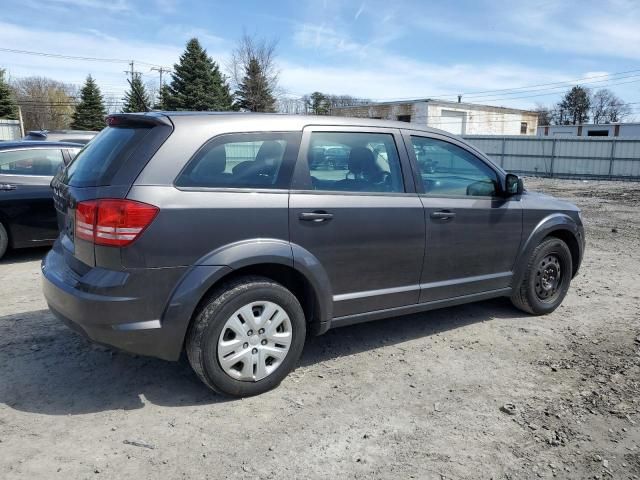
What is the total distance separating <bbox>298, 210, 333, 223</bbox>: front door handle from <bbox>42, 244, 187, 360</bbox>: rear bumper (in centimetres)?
87

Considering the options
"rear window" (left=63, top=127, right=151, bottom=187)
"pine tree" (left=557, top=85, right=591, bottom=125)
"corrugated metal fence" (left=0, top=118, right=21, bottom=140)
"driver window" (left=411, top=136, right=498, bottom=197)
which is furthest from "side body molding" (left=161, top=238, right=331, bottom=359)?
"pine tree" (left=557, top=85, right=591, bottom=125)

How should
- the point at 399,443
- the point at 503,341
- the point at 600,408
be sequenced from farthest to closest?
the point at 503,341, the point at 600,408, the point at 399,443

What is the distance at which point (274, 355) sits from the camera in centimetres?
342

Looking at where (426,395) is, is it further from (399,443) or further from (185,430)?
(185,430)

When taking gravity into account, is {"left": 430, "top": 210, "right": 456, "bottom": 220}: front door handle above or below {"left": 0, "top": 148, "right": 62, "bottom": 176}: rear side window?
below

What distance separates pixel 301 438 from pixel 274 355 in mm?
621

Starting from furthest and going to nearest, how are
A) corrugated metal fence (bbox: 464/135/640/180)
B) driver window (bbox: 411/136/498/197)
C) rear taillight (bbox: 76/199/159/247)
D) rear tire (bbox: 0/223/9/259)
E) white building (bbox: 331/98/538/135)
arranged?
white building (bbox: 331/98/538/135), corrugated metal fence (bbox: 464/135/640/180), rear tire (bbox: 0/223/9/259), driver window (bbox: 411/136/498/197), rear taillight (bbox: 76/199/159/247)

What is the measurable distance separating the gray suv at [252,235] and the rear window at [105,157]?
0.02 meters

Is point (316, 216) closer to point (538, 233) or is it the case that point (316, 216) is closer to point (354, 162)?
point (354, 162)

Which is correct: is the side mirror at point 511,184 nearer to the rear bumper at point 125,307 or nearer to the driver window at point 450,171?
the driver window at point 450,171

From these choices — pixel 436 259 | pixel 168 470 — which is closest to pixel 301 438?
pixel 168 470

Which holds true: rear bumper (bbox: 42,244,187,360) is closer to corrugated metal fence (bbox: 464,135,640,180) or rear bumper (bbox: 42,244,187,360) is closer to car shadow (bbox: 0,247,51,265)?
car shadow (bbox: 0,247,51,265)

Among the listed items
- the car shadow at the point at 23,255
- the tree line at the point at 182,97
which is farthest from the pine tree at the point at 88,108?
the car shadow at the point at 23,255

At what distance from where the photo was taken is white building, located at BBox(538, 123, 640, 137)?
45.8 m
